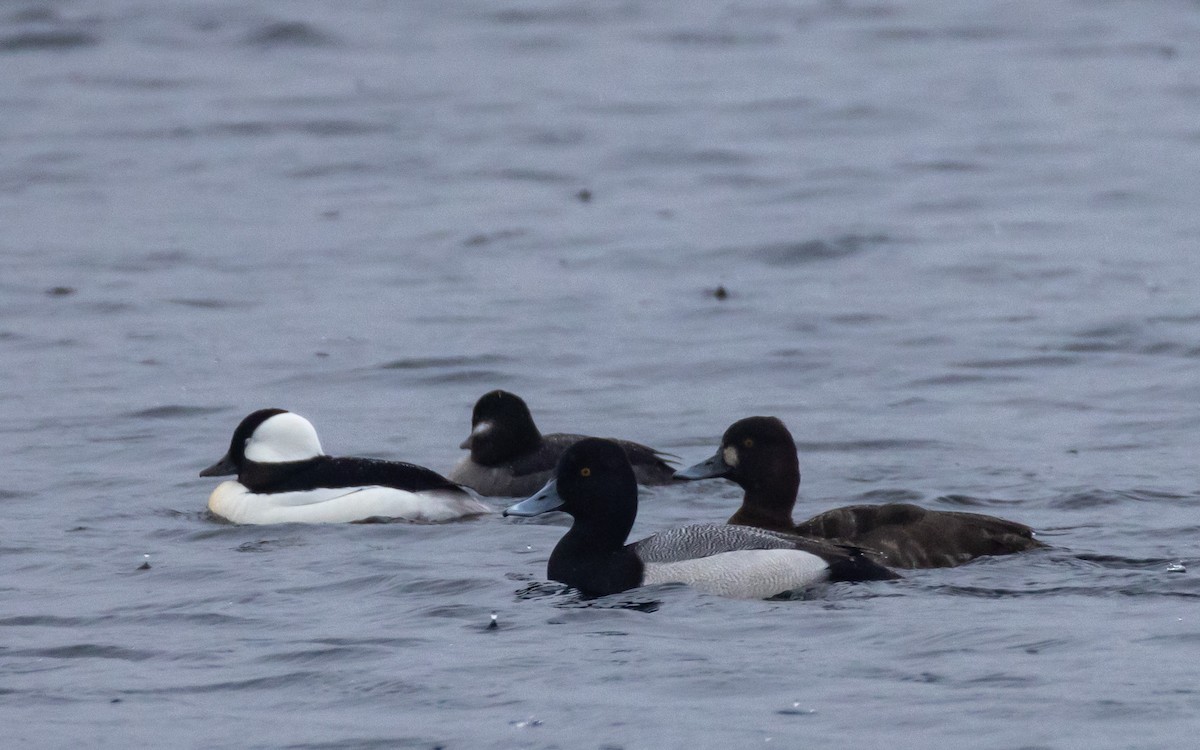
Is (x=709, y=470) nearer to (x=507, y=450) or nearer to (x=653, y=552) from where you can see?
(x=653, y=552)

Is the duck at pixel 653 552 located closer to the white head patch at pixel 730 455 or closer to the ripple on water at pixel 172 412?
the white head patch at pixel 730 455

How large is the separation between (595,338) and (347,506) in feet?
17.7

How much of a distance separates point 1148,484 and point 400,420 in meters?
4.94

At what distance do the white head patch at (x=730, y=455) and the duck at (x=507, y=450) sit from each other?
4.87 ft

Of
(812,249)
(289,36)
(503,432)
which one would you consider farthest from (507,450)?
(289,36)

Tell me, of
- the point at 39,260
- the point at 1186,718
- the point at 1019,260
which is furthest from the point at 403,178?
the point at 1186,718

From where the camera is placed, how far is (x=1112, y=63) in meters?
27.1

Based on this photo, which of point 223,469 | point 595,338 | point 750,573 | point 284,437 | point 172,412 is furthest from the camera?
point 595,338

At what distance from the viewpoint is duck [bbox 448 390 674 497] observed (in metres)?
11.8

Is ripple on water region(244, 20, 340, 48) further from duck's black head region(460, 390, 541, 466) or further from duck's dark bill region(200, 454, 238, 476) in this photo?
duck's dark bill region(200, 454, 238, 476)

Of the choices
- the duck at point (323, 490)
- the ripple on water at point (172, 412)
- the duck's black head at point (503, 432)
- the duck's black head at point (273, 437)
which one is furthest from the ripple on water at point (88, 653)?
the ripple on water at point (172, 412)

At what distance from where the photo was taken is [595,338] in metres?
15.9

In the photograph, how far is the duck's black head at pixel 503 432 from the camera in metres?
11.9

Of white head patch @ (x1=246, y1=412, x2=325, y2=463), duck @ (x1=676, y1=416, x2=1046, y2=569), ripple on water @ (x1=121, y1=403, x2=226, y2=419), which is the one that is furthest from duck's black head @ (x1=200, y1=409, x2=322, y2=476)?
ripple on water @ (x1=121, y1=403, x2=226, y2=419)
